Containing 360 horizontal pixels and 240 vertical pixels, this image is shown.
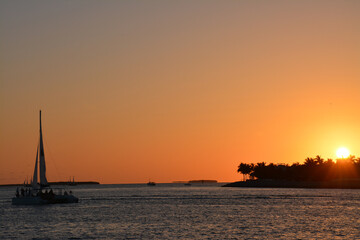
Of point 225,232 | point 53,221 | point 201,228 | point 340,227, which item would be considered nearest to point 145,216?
point 53,221

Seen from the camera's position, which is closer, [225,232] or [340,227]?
[225,232]

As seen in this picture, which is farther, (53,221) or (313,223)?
(53,221)

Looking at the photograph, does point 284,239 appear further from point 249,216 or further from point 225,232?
point 249,216

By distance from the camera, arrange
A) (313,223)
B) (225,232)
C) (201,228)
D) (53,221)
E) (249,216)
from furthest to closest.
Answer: (249,216), (53,221), (313,223), (201,228), (225,232)

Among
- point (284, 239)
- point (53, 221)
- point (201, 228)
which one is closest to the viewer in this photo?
point (284, 239)

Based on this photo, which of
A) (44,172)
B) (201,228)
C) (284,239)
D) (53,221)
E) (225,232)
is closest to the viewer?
(284,239)

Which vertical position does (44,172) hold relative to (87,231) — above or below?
above

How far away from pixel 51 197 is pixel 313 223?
72041mm

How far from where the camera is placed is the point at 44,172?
4616 inches

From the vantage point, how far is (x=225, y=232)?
238 ft

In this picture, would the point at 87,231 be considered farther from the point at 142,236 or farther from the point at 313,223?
the point at 313,223

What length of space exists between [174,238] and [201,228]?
1106cm

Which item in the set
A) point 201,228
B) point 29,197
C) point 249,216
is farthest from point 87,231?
point 29,197

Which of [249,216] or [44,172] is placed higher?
[44,172]
